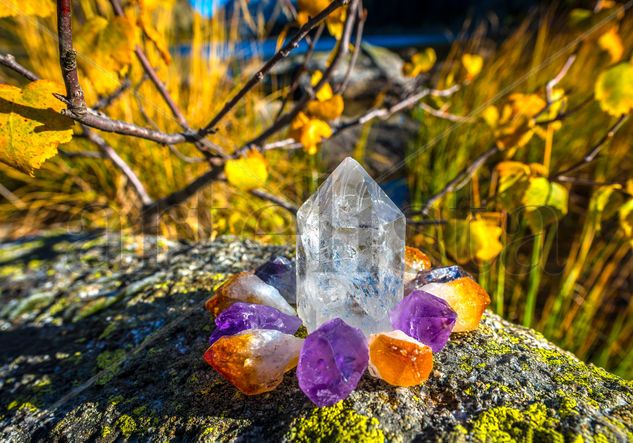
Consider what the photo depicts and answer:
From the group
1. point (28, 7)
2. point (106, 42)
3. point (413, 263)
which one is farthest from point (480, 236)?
point (28, 7)

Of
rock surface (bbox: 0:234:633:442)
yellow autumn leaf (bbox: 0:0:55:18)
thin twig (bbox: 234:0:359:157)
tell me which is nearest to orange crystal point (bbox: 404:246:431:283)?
rock surface (bbox: 0:234:633:442)

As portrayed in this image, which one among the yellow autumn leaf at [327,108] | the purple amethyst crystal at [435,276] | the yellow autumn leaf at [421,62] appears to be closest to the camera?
the purple amethyst crystal at [435,276]

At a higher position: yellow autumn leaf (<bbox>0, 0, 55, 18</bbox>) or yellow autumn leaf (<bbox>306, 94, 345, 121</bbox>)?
yellow autumn leaf (<bbox>0, 0, 55, 18</bbox>)

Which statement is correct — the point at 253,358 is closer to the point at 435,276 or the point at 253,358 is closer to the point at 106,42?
the point at 435,276

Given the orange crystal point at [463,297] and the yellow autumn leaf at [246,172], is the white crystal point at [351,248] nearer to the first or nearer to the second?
the orange crystal point at [463,297]

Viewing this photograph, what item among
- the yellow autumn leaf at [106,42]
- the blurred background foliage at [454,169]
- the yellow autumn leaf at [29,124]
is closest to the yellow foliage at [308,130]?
the blurred background foliage at [454,169]

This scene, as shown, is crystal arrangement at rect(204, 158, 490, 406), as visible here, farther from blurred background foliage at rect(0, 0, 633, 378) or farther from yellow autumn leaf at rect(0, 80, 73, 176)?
blurred background foliage at rect(0, 0, 633, 378)
